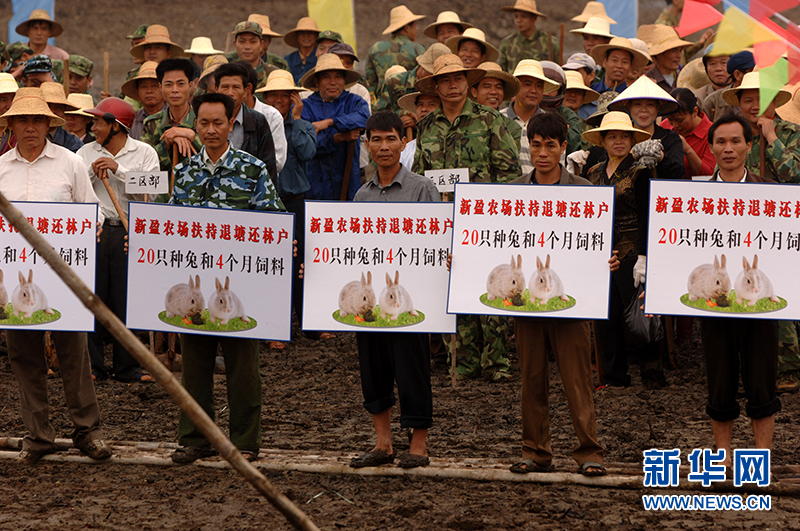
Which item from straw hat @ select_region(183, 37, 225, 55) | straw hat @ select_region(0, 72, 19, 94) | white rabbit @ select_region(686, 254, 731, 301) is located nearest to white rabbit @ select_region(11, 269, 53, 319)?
straw hat @ select_region(0, 72, 19, 94)

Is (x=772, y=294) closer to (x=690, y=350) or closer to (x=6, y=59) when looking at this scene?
(x=690, y=350)

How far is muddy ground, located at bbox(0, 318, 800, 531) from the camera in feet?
18.0

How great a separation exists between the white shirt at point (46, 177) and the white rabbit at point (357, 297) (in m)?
1.86

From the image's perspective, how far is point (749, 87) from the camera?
8.45m

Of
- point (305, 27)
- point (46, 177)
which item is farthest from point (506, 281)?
point (305, 27)

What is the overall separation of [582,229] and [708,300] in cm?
86

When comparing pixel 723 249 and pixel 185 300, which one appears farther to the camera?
pixel 185 300

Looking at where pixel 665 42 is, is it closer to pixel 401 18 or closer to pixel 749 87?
pixel 401 18

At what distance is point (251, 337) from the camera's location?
6383 millimetres

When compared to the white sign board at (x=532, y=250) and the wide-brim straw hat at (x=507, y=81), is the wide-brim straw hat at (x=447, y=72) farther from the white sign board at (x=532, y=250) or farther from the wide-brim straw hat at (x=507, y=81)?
the white sign board at (x=532, y=250)

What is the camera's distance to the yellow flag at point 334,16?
14.0 metres

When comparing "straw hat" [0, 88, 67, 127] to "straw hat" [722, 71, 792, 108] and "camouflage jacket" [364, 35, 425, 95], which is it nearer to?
"straw hat" [722, 71, 792, 108]

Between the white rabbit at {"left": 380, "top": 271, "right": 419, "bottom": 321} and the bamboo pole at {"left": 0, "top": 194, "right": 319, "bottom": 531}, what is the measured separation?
235 centimetres

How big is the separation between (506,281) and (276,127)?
381cm
